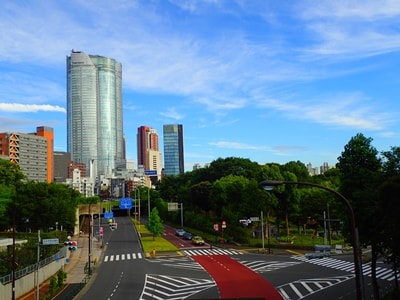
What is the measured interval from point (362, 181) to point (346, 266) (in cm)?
2394

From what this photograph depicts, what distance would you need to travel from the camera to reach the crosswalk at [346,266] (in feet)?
157

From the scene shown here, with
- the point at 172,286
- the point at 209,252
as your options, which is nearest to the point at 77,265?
the point at 209,252

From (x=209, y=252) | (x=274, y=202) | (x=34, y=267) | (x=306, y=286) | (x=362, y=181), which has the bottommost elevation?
(x=306, y=286)

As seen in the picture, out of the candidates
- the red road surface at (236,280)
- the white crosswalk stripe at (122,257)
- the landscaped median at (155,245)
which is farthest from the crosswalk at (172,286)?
the landscaped median at (155,245)

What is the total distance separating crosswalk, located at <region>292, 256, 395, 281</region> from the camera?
4786 cm

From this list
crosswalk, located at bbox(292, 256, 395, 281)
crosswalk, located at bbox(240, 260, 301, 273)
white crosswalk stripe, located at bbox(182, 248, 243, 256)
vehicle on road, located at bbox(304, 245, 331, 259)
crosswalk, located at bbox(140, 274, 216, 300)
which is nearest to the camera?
crosswalk, located at bbox(140, 274, 216, 300)

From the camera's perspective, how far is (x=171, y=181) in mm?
162875

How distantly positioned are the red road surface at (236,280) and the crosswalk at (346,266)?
9.79m

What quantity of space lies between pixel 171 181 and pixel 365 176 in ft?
428

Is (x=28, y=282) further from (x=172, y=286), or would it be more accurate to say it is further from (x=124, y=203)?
(x=124, y=203)

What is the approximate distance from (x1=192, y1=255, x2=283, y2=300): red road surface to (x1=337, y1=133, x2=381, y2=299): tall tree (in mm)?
8804

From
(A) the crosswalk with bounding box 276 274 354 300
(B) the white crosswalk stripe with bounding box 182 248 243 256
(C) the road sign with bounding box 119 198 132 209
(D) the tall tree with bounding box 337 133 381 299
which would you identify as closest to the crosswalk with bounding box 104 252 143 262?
(B) the white crosswalk stripe with bounding box 182 248 243 256

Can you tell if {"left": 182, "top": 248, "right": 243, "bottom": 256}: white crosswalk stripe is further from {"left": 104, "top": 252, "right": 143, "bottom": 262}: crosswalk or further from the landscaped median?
{"left": 104, "top": 252, "right": 143, "bottom": 262}: crosswalk

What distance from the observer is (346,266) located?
5528 cm
